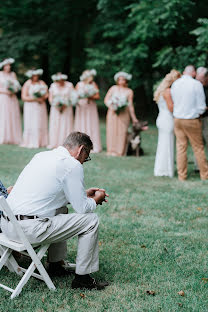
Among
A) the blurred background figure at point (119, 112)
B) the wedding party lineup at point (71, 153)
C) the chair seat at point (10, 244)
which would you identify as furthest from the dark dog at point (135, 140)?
the chair seat at point (10, 244)

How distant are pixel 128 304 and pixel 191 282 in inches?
32.5

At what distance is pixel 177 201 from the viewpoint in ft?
28.0

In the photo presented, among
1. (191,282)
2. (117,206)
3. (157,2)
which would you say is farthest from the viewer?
(157,2)

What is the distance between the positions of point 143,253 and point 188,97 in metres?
4.65

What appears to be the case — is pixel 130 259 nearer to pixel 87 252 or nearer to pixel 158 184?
pixel 87 252

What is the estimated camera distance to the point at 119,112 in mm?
14273

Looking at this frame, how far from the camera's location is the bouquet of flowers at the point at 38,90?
15.1 metres

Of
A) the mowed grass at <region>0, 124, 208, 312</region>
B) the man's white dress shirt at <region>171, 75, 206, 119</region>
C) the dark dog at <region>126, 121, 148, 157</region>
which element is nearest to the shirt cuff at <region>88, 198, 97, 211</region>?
the mowed grass at <region>0, 124, 208, 312</region>

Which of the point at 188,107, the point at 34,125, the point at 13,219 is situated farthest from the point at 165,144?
the point at 13,219

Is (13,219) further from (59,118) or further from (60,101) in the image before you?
(59,118)

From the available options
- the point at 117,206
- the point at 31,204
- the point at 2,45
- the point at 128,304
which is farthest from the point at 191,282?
the point at 2,45

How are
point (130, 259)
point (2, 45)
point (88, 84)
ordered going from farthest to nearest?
point (2, 45) < point (88, 84) < point (130, 259)

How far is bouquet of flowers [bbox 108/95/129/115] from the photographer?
13.9m

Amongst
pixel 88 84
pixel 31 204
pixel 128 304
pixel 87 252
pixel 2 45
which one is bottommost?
pixel 128 304
